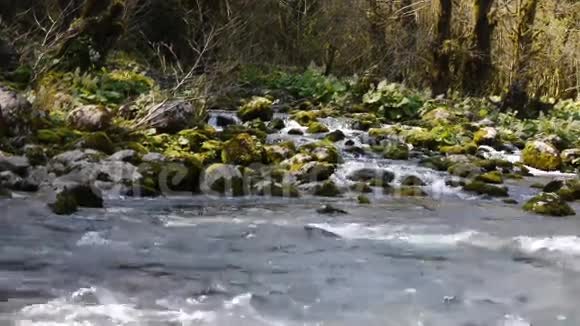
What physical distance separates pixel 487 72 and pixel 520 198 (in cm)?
947

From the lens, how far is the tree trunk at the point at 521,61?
55.2ft

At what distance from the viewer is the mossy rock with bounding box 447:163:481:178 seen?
10.4m

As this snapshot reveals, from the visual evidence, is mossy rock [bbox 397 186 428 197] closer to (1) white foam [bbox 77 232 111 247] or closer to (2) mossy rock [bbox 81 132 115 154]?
(2) mossy rock [bbox 81 132 115 154]

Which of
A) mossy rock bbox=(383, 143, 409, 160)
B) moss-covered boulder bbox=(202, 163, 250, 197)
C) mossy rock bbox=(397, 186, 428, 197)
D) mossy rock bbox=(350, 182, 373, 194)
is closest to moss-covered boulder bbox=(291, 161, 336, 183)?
mossy rock bbox=(350, 182, 373, 194)

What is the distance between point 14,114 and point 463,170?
604 cm

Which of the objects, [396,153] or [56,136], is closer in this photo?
[56,136]

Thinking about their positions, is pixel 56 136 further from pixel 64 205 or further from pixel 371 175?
pixel 371 175

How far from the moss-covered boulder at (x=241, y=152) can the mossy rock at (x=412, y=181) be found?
6.38 feet

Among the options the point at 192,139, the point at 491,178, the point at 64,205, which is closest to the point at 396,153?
the point at 491,178

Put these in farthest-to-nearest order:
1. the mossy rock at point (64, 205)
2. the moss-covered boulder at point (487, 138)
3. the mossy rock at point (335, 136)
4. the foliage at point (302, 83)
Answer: the foliage at point (302, 83), the moss-covered boulder at point (487, 138), the mossy rock at point (335, 136), the mossy rock at point (64, 205)

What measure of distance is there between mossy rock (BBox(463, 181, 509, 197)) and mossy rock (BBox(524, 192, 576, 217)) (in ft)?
2.59

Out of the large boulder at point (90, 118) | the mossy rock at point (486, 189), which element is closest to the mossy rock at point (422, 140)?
the mossy rock at point (486, 189)

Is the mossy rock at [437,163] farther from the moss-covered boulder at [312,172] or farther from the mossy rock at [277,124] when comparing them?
the mossy rock at [277,124]

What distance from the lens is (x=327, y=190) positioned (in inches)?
355
